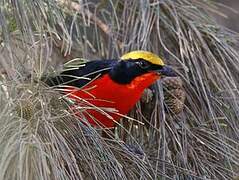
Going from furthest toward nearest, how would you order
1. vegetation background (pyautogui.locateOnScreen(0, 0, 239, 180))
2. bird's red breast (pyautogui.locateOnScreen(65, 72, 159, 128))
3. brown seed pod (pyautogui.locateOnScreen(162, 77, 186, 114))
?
1. bird's red breast (pyautogui.locateOnScreen(65, 72, 159, 128))
2. brown seed pod (pyautogui.locateOnScreen(162, 77, 186, 114))
3. vegetation background (pyautogui.locateOnScreen(0, 0, 239, 180))

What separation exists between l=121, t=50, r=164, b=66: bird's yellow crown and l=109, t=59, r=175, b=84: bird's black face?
0.01m

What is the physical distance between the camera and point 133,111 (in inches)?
87.7

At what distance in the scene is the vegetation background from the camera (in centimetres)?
150

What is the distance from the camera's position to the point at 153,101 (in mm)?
2162

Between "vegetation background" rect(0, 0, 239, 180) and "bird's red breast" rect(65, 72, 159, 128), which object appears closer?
"vegetation background" rect(0, 0, 239, 180)

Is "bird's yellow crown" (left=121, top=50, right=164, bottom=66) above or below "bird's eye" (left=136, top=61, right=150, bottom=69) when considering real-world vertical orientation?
above

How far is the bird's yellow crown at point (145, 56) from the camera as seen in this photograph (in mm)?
2125

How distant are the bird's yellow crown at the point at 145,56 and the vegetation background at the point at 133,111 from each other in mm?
71

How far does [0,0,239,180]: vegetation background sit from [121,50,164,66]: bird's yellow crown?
71 mm

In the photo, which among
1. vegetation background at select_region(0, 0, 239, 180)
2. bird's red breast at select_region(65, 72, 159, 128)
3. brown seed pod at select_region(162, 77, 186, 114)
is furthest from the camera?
bird's red breast at select_region(65, 72, 159, 128)

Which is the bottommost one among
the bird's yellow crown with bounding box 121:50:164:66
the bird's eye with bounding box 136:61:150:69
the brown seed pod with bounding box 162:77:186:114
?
the brown seed pod with bounding box 162:77:186:114

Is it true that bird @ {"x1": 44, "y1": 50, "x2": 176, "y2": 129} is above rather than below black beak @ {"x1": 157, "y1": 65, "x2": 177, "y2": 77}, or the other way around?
below

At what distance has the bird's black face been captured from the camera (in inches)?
84.0

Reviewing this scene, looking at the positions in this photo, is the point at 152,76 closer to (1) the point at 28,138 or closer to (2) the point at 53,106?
(2) the point at 53,106
